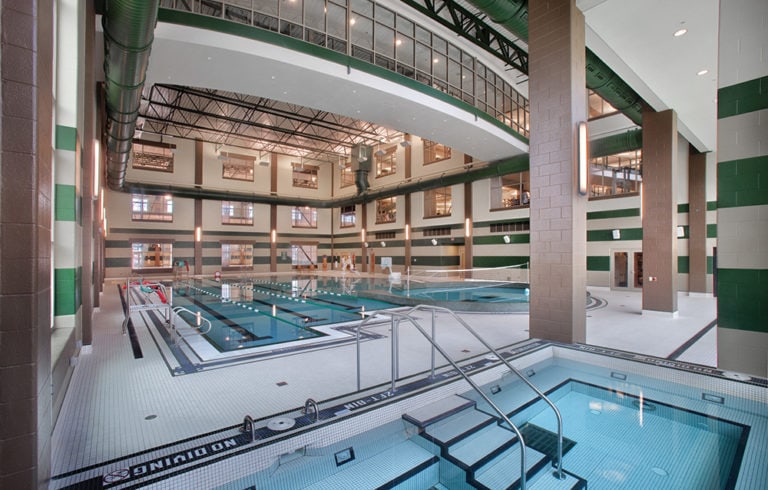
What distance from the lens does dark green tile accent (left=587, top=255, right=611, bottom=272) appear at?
41.7ft

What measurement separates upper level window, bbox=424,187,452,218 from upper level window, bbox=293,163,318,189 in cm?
976

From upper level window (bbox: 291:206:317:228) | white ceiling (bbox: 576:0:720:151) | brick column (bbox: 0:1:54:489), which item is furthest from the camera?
upper level window (bbox: 291:206:317:228)

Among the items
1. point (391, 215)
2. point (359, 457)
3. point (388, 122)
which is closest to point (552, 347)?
point (359, 457)

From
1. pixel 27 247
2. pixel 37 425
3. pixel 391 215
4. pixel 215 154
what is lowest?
pixel 37 425

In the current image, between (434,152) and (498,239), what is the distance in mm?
6145

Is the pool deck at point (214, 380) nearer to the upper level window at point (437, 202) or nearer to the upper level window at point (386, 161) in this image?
the upper level window at point (437, 202)

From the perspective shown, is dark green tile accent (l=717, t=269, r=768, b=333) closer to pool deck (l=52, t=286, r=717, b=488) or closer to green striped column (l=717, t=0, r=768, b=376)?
green striped column (l=717, t=0, r=768, b=376)

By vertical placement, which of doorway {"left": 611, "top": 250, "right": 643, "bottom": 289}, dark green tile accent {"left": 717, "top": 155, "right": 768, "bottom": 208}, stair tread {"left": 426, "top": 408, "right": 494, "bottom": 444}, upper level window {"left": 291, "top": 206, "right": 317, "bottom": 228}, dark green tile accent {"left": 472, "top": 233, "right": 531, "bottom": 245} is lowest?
stair tread {"left": 426, "top": 408, "right": 494, "bottom": 444}

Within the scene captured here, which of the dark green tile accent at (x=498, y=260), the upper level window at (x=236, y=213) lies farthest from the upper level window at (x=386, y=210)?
the upper level window at (x=236, y=213)

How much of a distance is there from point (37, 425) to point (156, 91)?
56.0ft

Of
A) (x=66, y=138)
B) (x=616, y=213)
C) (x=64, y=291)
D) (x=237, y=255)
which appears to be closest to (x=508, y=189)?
(x=616, y=213)

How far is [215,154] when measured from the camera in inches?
806

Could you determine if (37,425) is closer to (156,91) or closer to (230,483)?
(230,483)

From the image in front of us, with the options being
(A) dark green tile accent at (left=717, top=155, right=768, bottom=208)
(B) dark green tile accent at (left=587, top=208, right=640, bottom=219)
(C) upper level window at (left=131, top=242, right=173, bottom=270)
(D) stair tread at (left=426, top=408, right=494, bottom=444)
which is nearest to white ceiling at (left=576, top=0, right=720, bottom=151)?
(A) dark green tile accent at (left=717, top=155, right=768, bottom=208)
